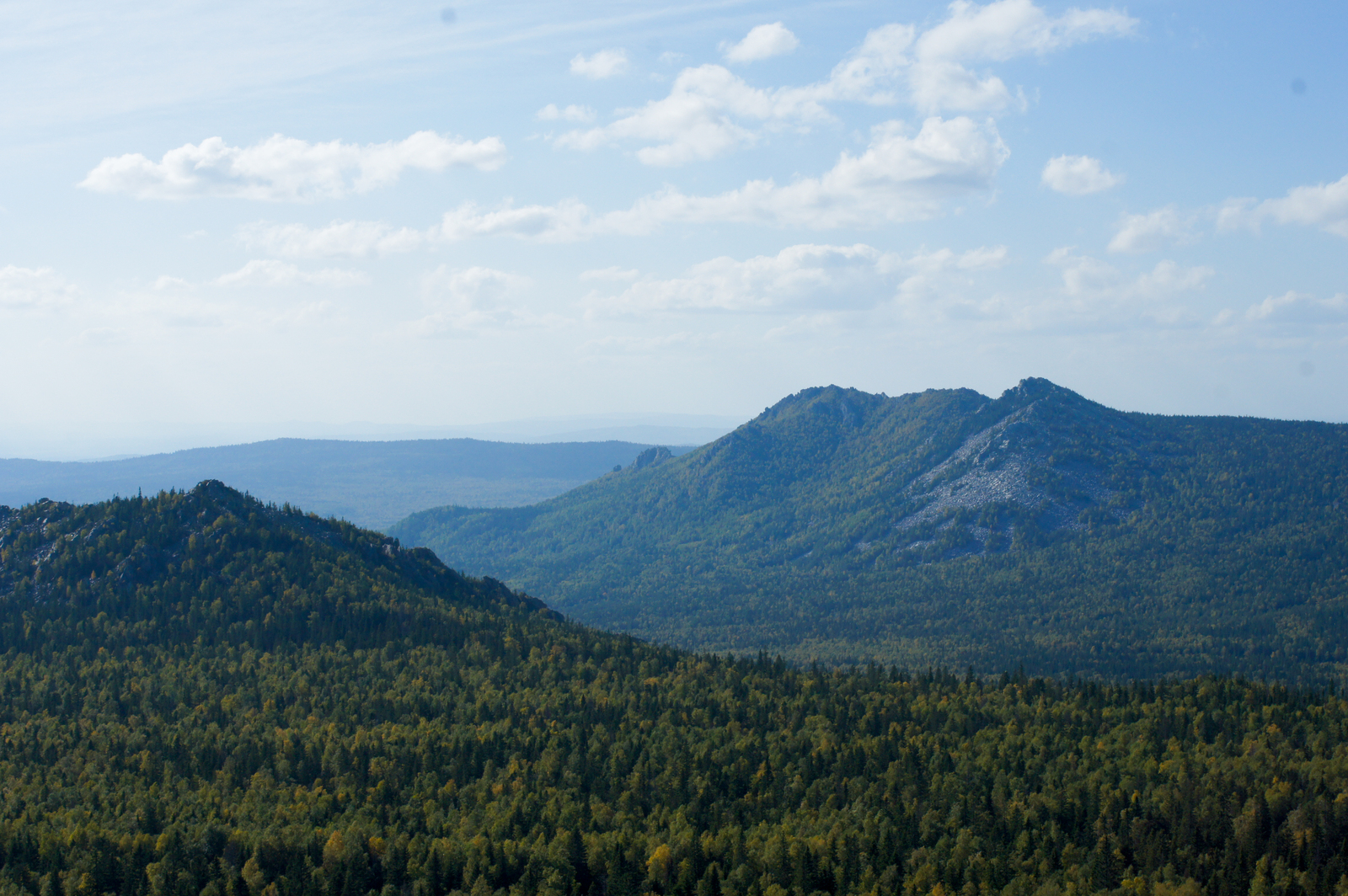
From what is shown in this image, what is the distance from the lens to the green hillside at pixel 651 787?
4843 inches

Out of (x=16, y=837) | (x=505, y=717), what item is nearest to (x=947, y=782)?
(x=505, y=717)

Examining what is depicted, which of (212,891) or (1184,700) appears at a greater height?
(1184,700)

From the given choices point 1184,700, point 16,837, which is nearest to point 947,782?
point 1184,700

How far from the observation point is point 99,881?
123 m

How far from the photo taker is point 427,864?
125812 mm

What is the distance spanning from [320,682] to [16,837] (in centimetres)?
6747

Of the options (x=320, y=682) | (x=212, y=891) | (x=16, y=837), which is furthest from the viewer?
(x=320, y=682)

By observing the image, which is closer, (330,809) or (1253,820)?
(1253,820)

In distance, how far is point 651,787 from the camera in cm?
15025

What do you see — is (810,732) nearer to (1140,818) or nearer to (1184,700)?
(1140,818)

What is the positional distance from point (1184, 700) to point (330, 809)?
134 metres

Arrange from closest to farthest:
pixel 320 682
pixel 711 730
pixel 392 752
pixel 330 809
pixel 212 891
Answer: pixel 212 891 < pixel 330 809 < pixel 392 752 < pixel 711 730 < pixel 320 682

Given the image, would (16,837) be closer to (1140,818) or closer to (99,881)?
(99,881)

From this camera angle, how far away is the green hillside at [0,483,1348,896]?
404 ft
